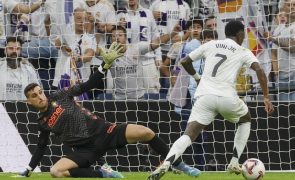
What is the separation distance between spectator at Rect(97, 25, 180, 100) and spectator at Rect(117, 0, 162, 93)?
103 mm

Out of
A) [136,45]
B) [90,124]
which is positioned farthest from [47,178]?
[136,45]

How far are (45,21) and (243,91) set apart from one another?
3.59 metres

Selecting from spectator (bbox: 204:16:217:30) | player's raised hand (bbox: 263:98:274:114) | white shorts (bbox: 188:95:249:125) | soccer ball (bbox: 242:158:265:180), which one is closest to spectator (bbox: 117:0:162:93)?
spectator (bbox: 204:16:217:30)

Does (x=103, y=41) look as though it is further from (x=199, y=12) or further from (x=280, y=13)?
(x=280, y=13)

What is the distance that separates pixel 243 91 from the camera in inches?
601

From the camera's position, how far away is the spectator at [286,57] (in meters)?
15.3

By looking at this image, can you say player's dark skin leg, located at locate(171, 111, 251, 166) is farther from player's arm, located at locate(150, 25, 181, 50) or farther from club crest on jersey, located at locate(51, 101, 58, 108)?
player's arm, located at locate(150, 25, 181, 50)

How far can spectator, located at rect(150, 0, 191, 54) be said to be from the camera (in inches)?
629

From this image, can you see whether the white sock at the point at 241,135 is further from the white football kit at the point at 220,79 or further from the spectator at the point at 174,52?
the spectator at the point at 174,52

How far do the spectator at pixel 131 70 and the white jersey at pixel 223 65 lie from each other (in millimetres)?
3927

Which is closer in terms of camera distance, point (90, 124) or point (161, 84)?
point (90, 124)

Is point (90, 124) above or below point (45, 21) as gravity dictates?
below

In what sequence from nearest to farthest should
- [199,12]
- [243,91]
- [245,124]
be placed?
[245,124] → [243,91] → [199,12]

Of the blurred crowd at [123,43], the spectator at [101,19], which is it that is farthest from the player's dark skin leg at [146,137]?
the spectator at [101,19]
